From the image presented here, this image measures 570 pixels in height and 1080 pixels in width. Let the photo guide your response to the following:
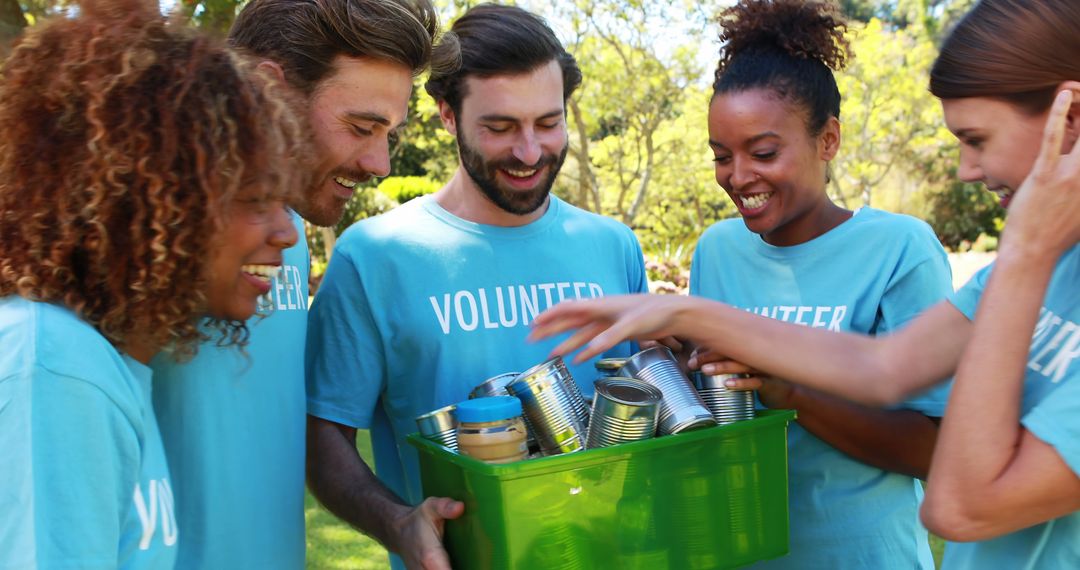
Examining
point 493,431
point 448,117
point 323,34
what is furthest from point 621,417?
A: point 448,117

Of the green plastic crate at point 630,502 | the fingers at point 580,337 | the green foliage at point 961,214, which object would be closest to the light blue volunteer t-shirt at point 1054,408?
the green plastic crate at point 630,502

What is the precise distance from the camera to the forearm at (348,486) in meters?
2.12

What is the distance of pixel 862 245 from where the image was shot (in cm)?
244

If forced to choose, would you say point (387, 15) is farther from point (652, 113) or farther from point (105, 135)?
point (652, 113)

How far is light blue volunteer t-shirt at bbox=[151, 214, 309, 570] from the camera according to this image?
1.95m

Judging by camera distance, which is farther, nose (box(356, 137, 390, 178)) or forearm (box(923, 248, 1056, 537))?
nose (box(356, 137, 390, 178))

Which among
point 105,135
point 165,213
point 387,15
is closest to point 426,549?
point 165,213

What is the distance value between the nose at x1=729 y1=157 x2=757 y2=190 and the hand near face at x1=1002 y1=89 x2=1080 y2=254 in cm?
106

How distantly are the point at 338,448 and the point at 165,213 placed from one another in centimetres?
106

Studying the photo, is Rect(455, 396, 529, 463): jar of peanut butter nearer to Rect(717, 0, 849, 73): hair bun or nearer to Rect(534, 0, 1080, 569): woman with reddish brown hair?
Rect(534, 0, 1080, 569): woman with reddish brown hair

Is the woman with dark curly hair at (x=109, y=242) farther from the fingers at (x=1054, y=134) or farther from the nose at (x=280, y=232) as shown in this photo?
the fingers at (x=1054, y=134)

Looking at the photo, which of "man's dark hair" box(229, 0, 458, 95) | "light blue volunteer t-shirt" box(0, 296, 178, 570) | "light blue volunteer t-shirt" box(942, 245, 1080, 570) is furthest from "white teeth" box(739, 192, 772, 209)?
"light blue volunteer t-shirt" box(0, 296, 178, 570)

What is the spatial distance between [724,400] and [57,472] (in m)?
1.34

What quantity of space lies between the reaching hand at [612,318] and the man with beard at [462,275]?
523 millimetres
